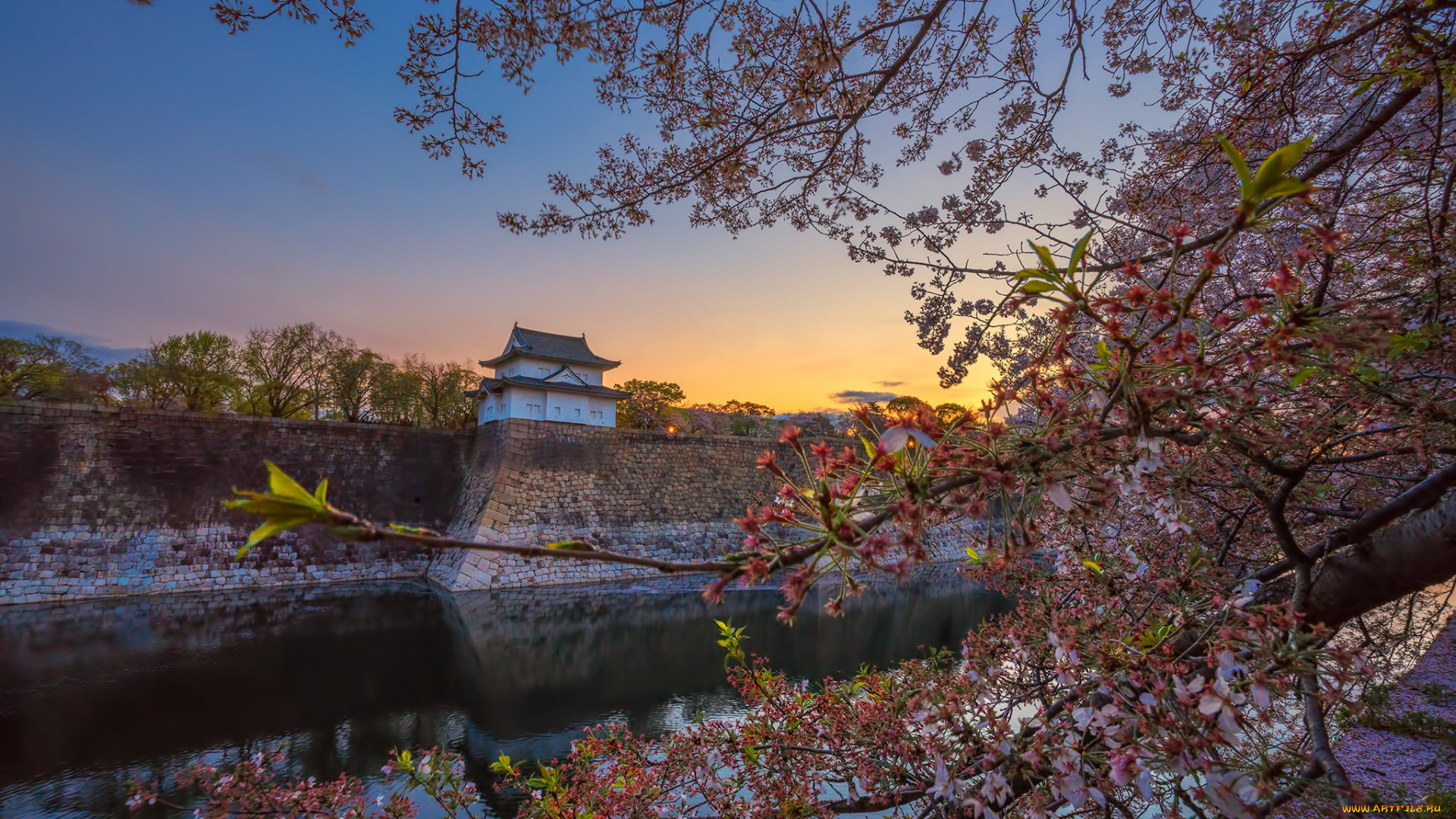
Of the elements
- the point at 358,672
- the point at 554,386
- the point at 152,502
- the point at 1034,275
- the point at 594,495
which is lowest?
the point at 358,672

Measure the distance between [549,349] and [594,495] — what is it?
267 inches

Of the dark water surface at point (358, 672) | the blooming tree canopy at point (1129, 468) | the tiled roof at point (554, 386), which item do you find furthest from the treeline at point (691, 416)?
the blooming tree canopy at point (1129, 468)

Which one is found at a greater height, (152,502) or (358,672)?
(152,502)

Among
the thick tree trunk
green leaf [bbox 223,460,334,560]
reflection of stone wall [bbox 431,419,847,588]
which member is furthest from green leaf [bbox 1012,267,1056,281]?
reflection of stone wall [bbox 431,419,847,588]

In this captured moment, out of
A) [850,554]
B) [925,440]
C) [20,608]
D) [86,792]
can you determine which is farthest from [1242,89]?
[20,608]

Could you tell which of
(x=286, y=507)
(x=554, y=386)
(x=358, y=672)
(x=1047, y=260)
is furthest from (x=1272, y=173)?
(x=554, y=386)

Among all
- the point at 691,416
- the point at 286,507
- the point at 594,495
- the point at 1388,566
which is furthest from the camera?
the point at 691,416

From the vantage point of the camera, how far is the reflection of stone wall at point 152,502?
35.1ft

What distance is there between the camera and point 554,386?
18531mm

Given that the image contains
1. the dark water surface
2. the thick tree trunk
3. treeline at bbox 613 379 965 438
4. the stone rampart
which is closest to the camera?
the thick tree trunk

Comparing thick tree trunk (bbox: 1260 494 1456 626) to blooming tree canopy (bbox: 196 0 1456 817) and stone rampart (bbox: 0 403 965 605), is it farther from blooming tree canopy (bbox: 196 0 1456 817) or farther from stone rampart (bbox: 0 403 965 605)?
stone rampart (bbox: 0 403 965 605)

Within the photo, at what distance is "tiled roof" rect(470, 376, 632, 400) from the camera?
1805cm

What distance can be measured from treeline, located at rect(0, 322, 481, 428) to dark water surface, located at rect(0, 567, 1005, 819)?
29.0 ft

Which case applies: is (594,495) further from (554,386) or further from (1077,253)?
(1077,253)
